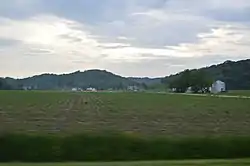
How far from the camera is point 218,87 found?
179250 mm

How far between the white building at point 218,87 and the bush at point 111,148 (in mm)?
161241

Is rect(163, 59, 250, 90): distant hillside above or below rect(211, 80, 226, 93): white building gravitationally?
above

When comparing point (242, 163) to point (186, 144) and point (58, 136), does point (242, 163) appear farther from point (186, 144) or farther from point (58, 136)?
point (58, 136)

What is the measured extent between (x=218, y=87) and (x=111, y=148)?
6654 inches

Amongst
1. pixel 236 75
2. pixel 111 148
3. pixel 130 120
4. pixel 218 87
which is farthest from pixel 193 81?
pixel 111 148

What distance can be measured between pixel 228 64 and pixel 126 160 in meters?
190

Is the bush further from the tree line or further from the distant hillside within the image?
the distant hillside

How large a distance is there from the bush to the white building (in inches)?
6348

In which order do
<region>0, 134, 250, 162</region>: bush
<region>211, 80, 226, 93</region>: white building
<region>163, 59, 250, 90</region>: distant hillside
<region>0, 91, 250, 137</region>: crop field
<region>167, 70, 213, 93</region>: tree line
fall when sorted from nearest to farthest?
<region>0, 134, 250, 162</region>: bush < <region>0, 91, 250, 137</region>: crop field < <region>167, 70, 213, 93</region>: tree line < <region>211, 80, 226, 93</region>: white building < <region>163, 59, 250, 90</region>: distant hillside

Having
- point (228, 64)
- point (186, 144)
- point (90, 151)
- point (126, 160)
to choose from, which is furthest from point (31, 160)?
point (228, 64)

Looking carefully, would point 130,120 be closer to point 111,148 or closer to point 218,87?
point 111,148

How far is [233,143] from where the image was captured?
14031 mm

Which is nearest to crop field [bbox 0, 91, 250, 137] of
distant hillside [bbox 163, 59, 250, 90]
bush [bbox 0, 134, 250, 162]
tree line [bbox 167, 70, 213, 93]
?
bush [bbox 0, 134, 250, 162]

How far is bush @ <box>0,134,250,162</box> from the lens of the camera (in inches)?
509
